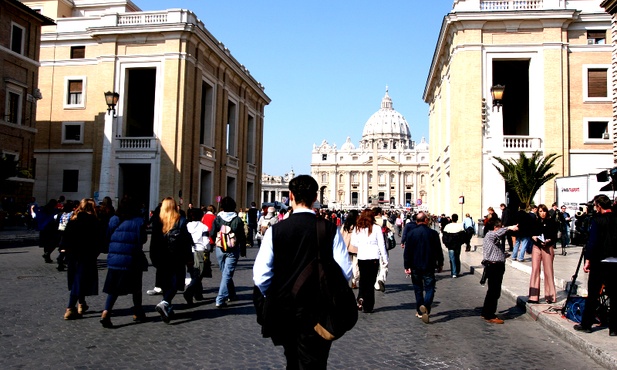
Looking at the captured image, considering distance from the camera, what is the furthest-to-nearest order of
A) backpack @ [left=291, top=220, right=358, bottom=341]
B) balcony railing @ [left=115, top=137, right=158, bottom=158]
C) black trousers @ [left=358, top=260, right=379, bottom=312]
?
balcony railing @ [left=115, top=137, right=158, bottom=158], black trousers @ [left=358, top=260, right=379, bottom=312], backpack @ [left=291, top=220, right=358, bottom=341]

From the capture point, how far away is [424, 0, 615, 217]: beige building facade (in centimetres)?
2920

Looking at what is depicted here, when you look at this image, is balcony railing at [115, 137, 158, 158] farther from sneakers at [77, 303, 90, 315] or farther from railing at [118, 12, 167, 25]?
sneakers at [77, 303, 90, 315]

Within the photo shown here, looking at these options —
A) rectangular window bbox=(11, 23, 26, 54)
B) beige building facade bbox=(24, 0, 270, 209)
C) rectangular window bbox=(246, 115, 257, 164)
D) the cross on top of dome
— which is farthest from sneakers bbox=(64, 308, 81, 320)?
the cross on top of dome

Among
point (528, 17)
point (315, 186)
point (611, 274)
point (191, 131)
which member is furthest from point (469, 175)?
point (315, 186)

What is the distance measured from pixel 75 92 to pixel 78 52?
2.45 m

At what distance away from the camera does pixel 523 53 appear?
98.4ft

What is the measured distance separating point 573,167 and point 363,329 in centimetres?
2605

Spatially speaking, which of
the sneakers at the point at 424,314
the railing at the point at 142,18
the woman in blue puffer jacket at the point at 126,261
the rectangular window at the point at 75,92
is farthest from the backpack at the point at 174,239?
the rectangular window at the point at 75,92

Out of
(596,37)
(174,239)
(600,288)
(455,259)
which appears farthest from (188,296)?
(596,37)

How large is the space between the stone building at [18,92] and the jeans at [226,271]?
65.6 ft

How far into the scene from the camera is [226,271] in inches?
358

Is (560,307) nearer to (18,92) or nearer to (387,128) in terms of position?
(18,92)

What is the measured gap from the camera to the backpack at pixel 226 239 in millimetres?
9164

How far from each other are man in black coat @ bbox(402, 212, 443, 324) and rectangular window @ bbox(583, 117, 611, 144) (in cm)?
2545
